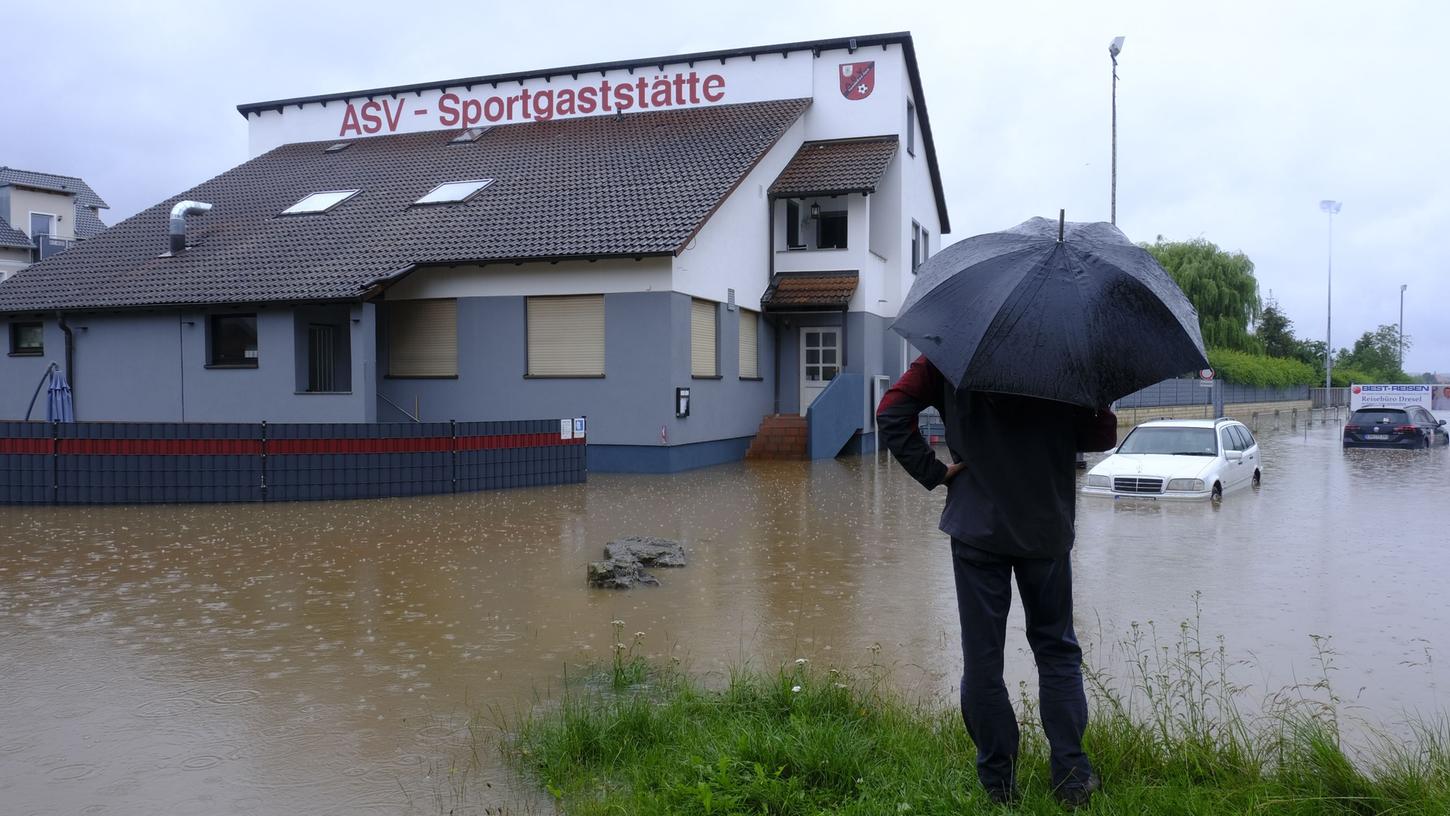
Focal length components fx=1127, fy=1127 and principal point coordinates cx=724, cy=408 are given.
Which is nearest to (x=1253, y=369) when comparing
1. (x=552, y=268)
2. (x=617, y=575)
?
(x=552, y=268)

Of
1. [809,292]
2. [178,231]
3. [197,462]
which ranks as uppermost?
[178,231]

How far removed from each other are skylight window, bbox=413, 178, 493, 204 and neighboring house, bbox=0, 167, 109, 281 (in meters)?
33.8

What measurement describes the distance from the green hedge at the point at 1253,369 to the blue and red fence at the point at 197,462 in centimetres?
4308

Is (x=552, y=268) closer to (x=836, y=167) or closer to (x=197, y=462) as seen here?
(x=197, y=462)

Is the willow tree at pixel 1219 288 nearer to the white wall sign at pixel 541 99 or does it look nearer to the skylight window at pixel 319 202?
the white wall sign at pixel 541 99

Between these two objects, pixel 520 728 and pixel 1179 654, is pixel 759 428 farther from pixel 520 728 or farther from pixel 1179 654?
pixel 520 728

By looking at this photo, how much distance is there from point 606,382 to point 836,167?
8.69 metres

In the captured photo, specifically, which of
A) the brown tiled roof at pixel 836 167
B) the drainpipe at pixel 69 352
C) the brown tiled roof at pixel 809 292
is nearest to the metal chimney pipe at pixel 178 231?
the drainpipe at pixel 69 352

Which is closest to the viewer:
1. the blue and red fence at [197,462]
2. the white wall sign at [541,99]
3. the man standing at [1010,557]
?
the man standing at [1010,557]

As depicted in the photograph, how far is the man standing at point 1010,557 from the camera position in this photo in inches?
160

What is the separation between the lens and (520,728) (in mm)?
5156

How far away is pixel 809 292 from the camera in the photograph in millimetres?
25141

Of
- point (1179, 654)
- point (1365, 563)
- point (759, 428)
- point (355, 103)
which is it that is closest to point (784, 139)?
point (759, 428)

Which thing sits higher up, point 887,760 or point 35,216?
point 35,216
